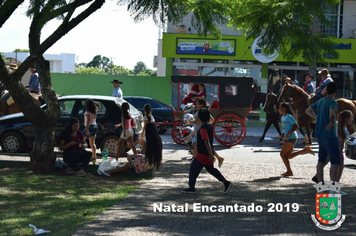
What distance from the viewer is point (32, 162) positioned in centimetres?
1033

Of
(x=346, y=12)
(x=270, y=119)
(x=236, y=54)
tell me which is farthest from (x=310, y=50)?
(x=346, y=12)

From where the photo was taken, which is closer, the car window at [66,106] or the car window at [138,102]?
the car window at [66,106]

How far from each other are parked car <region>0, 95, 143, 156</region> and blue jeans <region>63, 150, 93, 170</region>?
2405 millimetres

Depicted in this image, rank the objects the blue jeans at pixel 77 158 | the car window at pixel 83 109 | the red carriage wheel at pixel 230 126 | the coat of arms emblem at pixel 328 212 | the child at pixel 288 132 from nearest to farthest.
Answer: the coat of arms emblem at pixel 328 212
the blue jeans at pixel 77 158
the child at pixel 288 132
the car window at pixel 83 109
the red carriage wheel at pixel 230 126

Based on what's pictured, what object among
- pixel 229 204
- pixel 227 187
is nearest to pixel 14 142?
pixel 227 187

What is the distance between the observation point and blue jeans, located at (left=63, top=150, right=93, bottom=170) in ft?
33.4

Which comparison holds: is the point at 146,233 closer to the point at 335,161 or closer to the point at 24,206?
the point at 24,206

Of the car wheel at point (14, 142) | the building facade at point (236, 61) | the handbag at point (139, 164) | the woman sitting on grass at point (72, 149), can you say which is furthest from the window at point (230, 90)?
the building facade at point (236, 61)

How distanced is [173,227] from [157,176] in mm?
3972

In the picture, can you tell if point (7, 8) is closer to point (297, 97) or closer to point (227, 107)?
point (227, 107)

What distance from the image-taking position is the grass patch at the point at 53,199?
21.3ft

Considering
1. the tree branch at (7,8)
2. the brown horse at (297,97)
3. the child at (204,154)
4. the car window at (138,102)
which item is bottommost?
the child at (204,154)

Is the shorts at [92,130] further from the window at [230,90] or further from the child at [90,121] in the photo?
the window at [230,90]

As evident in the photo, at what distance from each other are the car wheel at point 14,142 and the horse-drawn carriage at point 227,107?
5111 millimetres
